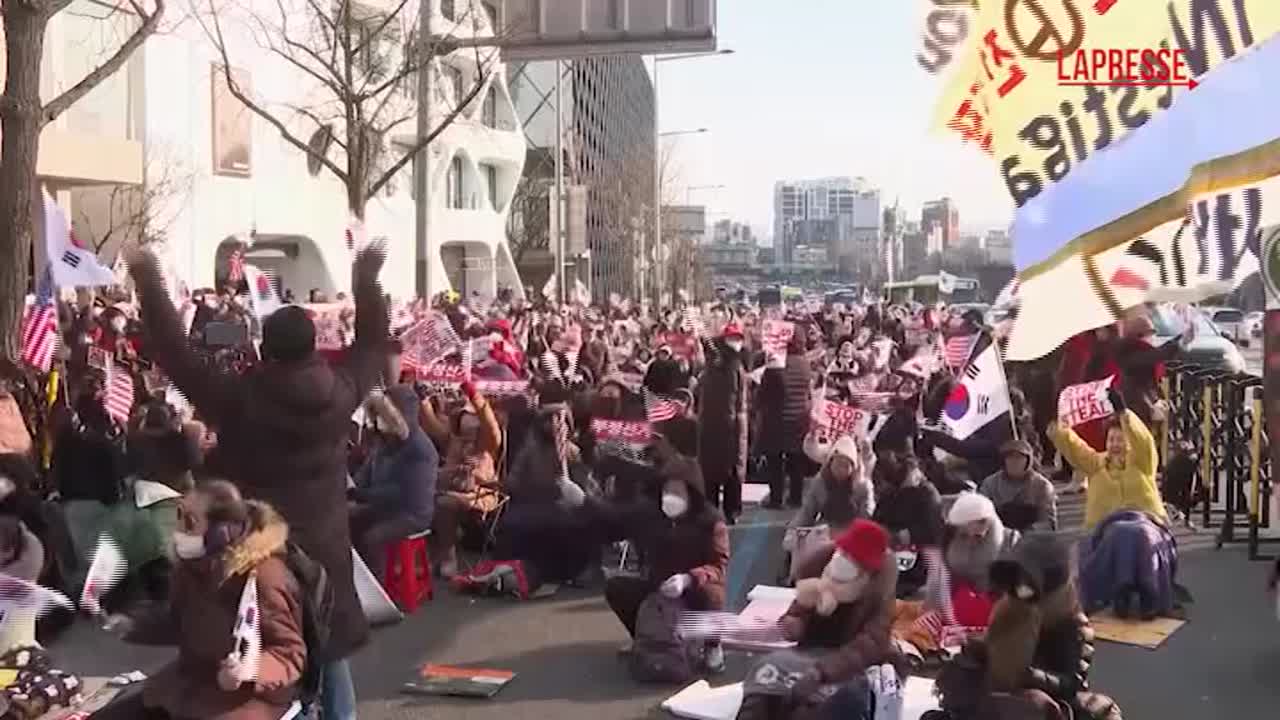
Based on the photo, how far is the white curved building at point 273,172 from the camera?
30.0 meters

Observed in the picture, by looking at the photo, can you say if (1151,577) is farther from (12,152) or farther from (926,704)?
(12,152)

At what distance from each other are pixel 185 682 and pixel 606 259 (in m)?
78.2

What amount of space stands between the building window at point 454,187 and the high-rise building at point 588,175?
4413 millimetres

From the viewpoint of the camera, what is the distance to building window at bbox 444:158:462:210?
177 ft

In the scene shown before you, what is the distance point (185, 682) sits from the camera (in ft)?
16.0

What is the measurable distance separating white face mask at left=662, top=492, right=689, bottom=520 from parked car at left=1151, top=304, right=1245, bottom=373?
1189cm

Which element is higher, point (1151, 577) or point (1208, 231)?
point (1208, 231)

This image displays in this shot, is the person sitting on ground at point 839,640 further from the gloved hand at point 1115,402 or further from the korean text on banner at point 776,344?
the korean text on banner at point 776,344

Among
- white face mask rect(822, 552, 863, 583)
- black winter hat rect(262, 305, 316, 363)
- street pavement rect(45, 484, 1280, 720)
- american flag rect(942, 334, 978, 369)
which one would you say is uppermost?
black winter hat rect(262, 305, 316, 363)

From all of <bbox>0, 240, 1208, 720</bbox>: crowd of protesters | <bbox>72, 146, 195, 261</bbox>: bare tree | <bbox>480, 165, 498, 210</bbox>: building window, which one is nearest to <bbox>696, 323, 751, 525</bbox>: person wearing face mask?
<bbox>0, 240, 1208, 720</bbox>: crowd of protesters

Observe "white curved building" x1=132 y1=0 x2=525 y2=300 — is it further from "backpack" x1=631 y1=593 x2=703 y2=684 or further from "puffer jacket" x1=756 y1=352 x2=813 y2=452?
"backpack" x1=631 y1=593 x2=703 y2=684

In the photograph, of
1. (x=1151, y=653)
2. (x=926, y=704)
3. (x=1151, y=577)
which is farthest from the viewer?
(x=1151, y=577)

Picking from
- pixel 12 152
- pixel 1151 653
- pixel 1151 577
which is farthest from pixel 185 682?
pixel 12 152

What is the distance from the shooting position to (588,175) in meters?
86.8
